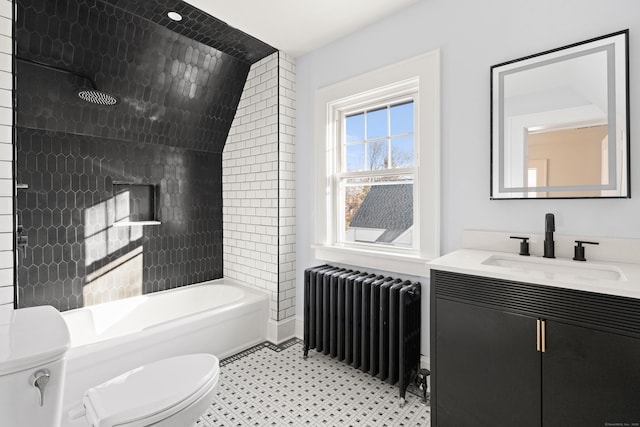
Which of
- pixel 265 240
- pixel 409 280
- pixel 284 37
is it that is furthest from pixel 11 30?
pixel 409 280

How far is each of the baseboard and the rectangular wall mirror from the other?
2127 millimetres

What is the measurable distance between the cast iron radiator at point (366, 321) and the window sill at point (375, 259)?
79 mm

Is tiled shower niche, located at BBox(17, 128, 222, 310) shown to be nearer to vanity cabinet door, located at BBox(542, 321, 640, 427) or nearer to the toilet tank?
the toilet tank

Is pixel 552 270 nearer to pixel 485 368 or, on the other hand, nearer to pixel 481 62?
pixel 485 368

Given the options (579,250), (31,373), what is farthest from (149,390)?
(579,250)

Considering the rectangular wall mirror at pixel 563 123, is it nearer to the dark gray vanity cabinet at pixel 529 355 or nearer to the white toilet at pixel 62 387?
the dark gray vanity cabinet at pixel 529 355

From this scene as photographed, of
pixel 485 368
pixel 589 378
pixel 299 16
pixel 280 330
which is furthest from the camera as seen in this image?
pixel 280 330

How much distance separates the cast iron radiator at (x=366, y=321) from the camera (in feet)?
6.96

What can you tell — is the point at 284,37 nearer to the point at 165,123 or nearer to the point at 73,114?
the point at 165,123

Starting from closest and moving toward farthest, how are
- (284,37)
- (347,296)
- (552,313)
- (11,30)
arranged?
(552,313) < (11,30) < (347,296) < (284,37)

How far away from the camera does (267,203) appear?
10.2ft

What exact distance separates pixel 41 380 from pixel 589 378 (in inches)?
80.8

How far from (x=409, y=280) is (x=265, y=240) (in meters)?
1.47

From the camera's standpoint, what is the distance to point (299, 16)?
2424 mm
